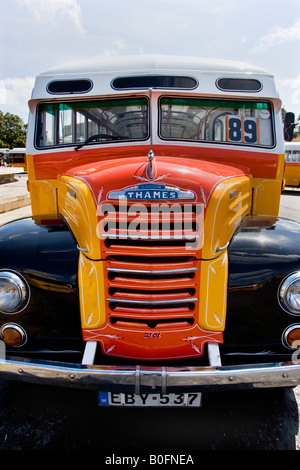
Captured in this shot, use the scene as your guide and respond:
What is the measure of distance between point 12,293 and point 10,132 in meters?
71.3

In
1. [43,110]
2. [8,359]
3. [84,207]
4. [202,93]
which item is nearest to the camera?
[8,359]

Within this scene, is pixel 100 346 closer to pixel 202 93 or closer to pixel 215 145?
pixel 215 145

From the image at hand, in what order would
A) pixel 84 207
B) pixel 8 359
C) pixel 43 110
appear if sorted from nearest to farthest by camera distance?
pixel 8 359 → pixel 84 207 → pixel 43 110

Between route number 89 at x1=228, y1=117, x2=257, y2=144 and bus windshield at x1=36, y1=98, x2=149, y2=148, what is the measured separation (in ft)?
2.74

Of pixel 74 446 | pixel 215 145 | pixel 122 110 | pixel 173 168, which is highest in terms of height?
pixel 122 110

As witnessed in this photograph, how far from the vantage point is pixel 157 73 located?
10.1 ft

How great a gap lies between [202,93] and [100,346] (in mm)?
2416

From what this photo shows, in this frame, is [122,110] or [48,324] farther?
[122,110]

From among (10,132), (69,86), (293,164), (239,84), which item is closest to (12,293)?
(69,86)

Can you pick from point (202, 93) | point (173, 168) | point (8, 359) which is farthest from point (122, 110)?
point (8, 359)

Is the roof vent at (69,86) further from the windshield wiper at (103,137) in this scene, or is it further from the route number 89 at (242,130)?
the route number 89 at (242,130)

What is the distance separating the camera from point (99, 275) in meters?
2.07

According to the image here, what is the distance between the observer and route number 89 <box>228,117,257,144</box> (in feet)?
10.5
